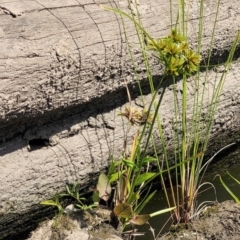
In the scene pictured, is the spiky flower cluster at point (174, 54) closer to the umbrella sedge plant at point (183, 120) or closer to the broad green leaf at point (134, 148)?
the umbrella sedge plant at point (183, 120)

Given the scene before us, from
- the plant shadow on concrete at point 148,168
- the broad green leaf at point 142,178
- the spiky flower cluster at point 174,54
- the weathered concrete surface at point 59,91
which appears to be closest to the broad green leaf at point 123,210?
the plant shadow on concrete at point 148,168

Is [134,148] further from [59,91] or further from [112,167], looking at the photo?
[59,91]

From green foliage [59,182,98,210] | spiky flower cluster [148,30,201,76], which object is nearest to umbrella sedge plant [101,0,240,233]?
spiky flower cluster [148,30,201,76]

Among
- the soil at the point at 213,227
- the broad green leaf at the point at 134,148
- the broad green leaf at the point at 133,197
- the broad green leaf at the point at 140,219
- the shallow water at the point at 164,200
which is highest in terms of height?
the broad green leaf at the point at 134,148

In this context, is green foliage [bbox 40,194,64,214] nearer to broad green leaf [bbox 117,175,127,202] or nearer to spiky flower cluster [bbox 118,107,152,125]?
broad green leaf [bbox 117,175,127,202]

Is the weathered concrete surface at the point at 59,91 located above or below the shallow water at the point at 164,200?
above

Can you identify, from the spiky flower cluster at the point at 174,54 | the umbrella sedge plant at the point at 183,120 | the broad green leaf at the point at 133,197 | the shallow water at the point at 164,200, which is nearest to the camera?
the spiky flower cluster at the point at 174,54
